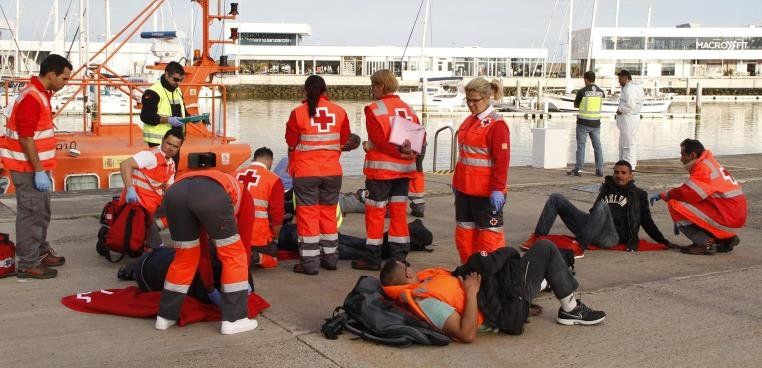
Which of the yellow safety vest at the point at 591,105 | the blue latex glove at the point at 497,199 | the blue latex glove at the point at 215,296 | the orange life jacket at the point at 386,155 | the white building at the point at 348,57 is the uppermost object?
the white building at the point at 348,57

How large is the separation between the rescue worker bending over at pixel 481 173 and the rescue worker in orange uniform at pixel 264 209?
1.65 metres

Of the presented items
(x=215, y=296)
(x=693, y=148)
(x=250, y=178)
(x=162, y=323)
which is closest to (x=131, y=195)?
(x=250, y=178)

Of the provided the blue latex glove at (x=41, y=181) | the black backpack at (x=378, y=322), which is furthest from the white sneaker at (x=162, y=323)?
the blue latex glove at (x=41, y=181)

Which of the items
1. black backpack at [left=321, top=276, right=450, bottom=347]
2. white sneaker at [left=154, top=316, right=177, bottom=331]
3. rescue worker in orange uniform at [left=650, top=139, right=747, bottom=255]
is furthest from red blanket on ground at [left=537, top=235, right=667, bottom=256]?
white sneaker at [left=154, top=316, right=177, bottom=331]

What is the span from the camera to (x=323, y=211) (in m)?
7.84

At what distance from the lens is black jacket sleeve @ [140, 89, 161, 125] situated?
1001 centimetres

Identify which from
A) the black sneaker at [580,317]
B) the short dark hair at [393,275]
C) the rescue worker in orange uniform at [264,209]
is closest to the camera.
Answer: the short dark hair at [393,275]

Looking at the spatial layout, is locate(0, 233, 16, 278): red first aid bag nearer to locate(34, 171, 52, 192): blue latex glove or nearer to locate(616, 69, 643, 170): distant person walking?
locate(34, 171, 52, 192): blue latex glove

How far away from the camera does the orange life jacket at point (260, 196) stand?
7621mm

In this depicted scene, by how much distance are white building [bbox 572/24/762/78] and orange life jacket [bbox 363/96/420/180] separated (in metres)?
98.0

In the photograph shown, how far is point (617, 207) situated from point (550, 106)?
181 feet

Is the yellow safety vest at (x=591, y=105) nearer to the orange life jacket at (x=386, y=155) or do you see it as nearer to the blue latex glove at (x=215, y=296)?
the orange life jacket at (x=386, y=155)

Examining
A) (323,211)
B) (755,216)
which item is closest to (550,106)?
(755,216)

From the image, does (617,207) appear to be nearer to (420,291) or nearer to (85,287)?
(420,291)
